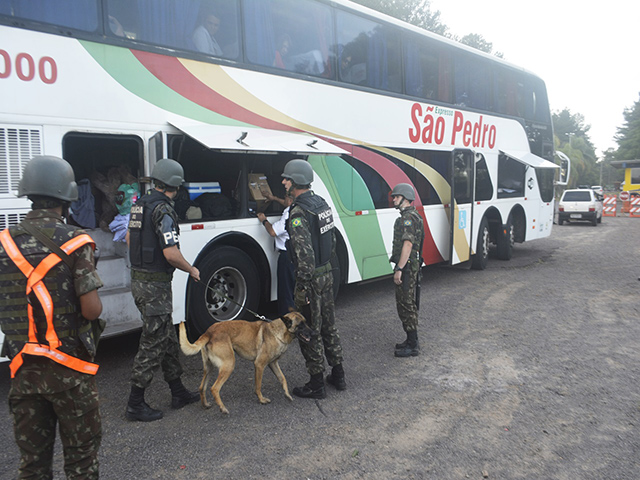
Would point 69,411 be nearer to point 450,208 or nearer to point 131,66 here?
point 131,66

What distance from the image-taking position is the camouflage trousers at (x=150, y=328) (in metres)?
3.82

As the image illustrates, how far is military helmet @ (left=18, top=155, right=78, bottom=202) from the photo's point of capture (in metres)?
2.29

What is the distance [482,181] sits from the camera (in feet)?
34.3

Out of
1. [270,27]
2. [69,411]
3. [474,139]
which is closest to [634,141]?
[474,139]

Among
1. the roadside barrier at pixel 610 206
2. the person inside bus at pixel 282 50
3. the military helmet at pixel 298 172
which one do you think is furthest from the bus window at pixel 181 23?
the roadside barrier at pixel 610 206

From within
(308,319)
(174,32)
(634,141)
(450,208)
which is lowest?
(308,319)

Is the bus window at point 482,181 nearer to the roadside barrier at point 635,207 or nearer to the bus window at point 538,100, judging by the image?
the bus window at point 538,100

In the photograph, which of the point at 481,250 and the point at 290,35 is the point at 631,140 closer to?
the point at 481,250

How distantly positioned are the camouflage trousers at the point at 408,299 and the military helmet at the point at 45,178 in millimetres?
3762

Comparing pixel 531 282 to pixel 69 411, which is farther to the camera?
pixel 531 282

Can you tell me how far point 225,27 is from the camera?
565cm

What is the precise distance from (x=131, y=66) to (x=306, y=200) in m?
2.34

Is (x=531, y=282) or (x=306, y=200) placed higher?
(x=306, y=200)

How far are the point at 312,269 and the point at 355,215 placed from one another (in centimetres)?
334
